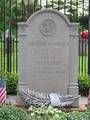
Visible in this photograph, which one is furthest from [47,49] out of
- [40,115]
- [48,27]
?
[40,115]

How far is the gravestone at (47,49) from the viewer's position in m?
11.3

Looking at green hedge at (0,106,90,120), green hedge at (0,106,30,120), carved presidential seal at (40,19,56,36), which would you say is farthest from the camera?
carved presidential seal at (40,19,56,36)

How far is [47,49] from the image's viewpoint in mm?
11375

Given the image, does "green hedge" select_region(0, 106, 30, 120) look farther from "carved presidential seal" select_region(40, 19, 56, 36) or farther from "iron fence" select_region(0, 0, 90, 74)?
"iron fence" select_region(0, 0, 90, 74)

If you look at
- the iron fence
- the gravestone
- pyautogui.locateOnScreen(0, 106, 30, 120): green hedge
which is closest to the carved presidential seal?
the gravestone

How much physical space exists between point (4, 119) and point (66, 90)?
486cm

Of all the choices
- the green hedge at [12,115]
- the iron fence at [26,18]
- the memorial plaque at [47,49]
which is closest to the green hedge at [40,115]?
the green hedge at [12,115]

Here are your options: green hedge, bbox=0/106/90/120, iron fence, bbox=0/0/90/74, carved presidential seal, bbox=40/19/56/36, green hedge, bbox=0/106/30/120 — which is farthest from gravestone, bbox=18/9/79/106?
green hedge, bbox=0/106/30/120

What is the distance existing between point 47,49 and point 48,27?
46cm

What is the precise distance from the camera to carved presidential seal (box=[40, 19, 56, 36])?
37.1 feet

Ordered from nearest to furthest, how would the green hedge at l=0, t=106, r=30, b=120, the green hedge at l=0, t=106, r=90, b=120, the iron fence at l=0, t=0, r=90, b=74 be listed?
the green hedge at l=0, t=106, r=90, b=120 → the green hedge at l=0, t=106, r=30, b=120 → the iron fence at l=0, t=0, r=90, b=74

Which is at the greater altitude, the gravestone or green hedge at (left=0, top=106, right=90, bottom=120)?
the gravestone

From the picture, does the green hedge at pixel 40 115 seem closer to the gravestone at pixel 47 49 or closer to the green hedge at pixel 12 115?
the green hedge at pixel 12 115

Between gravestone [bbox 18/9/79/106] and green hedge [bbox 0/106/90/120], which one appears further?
gravestone [bbox 18/9/79/106]
